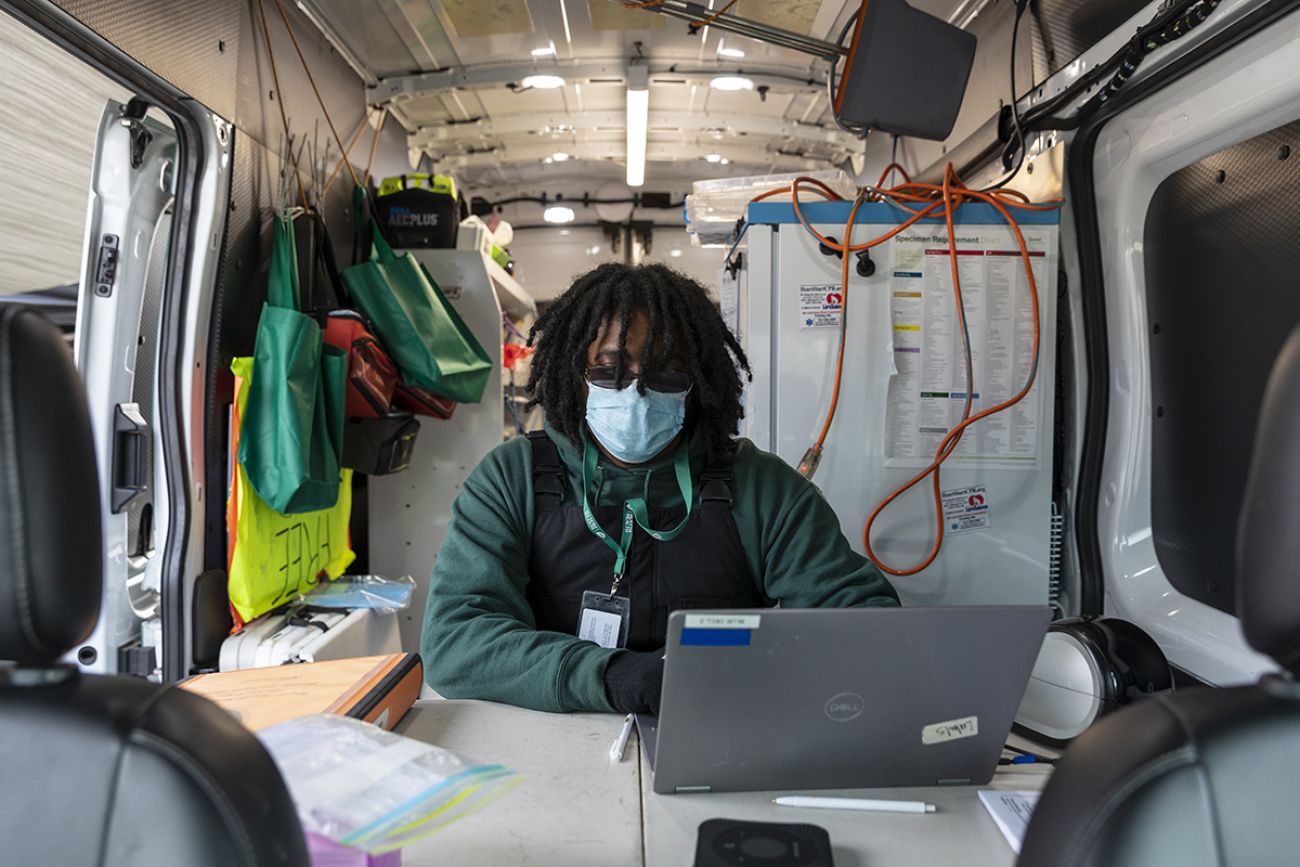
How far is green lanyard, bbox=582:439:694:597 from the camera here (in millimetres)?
1676

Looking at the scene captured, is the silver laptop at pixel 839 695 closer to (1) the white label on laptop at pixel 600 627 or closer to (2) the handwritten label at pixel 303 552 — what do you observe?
(1) the white label on laptop at pixel 600 627

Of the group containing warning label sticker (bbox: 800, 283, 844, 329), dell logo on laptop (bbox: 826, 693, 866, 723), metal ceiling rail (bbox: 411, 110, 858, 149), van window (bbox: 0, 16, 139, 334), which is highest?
metal ceiling rail (bbox: 411, 110, 858, 149)

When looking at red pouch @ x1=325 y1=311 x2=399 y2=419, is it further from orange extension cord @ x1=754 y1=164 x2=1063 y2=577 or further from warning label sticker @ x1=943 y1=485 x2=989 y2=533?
warning label sticker @ x1=943 y1=485 x2=989 y2=533

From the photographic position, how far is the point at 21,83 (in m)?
2.27

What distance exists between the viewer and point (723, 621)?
893 mm

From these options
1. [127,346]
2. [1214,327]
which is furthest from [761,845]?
[127,346]

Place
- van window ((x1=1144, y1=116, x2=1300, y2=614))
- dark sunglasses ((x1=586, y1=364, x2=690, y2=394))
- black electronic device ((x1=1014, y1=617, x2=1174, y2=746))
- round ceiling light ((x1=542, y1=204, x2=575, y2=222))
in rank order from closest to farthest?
1. black electronic device ((x1=1014, y1=617, x2=1174, y2=746))
2. dark sunglasses ((x1=586, y1=364, x2=690, y2=394))
3. van window ((x1=1144, y1=116, x2=1300, y2=614))
4. round ceiling light ((x1=542, y1=204, x2=575, y2=222))

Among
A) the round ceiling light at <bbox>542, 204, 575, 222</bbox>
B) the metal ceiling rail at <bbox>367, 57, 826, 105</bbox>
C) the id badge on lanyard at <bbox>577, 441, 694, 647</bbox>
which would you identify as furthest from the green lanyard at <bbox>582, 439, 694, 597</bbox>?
the round ceiling light at <bbox>542, 204, 575, 222</bbox>

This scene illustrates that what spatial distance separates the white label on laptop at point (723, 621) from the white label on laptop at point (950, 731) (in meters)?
0.30

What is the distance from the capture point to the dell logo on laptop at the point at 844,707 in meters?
0.96

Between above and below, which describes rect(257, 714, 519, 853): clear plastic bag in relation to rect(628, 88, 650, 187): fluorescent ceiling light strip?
below

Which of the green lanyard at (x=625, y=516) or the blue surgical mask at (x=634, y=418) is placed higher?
the blue surgical mask at (x=634, y=418)

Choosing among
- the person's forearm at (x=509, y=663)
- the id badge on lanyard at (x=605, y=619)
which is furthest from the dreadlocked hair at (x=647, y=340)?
the person's forearm at (x=509, y=663)

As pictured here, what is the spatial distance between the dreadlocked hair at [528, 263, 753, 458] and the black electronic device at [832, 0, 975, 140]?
99cm
